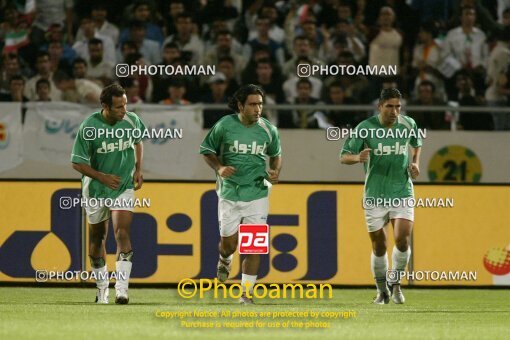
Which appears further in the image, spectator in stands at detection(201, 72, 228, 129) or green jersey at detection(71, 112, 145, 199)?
spectator in stands at detection(201, 72, 228, 129)

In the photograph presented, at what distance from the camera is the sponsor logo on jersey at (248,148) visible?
12.6 meters

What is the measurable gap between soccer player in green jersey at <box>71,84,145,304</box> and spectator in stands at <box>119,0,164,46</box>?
611 centimetres

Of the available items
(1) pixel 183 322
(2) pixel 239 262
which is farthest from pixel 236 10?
(1) pixel 183 322

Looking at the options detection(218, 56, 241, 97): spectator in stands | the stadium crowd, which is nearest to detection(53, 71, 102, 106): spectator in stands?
the stadium crowd

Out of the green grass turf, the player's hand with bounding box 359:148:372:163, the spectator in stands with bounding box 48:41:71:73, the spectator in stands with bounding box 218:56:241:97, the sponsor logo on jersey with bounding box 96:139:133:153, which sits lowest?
the green grass turf

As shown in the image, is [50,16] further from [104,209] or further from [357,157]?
[357,157]

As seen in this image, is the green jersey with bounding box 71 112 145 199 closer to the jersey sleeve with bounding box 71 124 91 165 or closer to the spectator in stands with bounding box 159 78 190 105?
the jersey sleeve with bounding box 71 124 91 165

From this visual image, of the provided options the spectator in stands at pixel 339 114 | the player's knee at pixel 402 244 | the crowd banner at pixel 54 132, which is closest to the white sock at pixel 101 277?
the player's knee at pixel 402 244

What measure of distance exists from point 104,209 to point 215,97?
15.9 ft

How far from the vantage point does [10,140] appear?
1648cm

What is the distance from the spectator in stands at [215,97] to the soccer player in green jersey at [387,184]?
4.00 metres

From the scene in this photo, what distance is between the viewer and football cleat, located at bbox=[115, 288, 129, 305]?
482 inches

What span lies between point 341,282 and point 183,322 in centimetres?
524

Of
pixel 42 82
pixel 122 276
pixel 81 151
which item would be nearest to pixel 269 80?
pixel 42 82
